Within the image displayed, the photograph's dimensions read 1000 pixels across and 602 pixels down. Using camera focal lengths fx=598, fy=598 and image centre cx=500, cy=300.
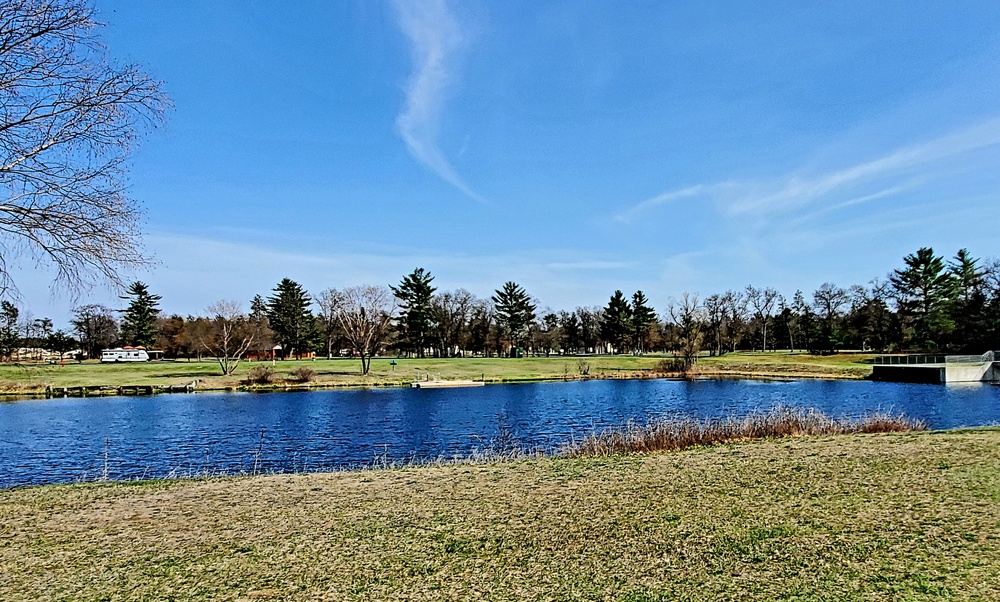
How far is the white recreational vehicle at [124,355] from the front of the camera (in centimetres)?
8218

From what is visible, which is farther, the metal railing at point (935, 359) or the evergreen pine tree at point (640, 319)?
the evergreen pine tree at point (640, 319)

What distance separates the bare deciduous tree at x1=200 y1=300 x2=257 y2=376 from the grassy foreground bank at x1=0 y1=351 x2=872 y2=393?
1.33 metres

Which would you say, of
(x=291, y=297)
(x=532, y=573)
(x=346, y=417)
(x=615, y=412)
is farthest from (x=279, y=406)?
(x=291, y=297)

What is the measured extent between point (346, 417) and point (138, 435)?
9.17 meters

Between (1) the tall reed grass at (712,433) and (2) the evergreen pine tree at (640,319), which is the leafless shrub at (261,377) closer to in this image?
(1) the tall reed grass at (712,433)

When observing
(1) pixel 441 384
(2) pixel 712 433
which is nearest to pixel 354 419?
(2) pixel 712 433

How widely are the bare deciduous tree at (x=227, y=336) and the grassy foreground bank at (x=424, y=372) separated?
1.33 metres

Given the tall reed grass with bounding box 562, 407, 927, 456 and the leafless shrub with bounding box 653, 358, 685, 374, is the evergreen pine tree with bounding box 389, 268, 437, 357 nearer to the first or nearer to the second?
the leafless shrub with bounding box 653, 358, 685, 374

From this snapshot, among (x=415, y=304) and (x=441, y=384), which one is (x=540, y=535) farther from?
(x=415, y=304)

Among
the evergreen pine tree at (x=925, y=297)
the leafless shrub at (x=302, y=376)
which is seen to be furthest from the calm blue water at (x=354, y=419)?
the evergreen pine tree at (x=925, y=297)

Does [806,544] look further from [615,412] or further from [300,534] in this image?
[615,412]

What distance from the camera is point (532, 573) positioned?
5.58m

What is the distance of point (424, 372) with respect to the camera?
57656 mm

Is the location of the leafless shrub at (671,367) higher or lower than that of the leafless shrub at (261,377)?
lower
